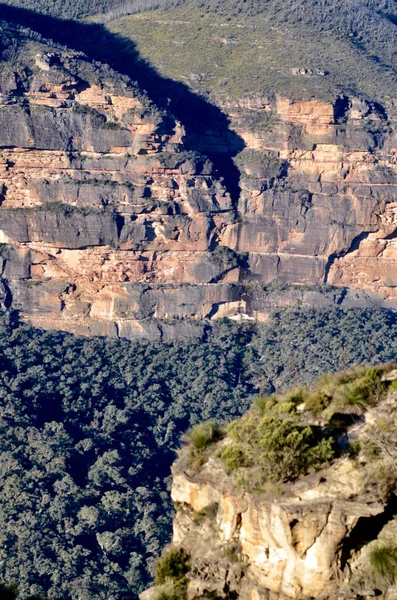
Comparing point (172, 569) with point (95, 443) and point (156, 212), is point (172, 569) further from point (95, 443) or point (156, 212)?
point (156, 212)

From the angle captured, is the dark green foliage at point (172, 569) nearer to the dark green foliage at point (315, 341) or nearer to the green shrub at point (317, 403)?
the green shrub at point (317, 403)

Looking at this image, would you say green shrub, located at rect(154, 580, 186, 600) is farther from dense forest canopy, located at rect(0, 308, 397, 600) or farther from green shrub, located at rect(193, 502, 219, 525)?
dense forest canopy, located at rect(0, 308, 397, 600)

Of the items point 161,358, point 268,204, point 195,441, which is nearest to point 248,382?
point 161,358

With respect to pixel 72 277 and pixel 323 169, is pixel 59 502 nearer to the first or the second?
pixel 72 277

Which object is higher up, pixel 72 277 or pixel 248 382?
pixel 72 277

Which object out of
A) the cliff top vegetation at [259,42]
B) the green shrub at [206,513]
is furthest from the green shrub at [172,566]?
the cliff top vegetation at [259,42]

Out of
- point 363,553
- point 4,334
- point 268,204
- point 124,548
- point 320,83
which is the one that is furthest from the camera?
point 320,83
